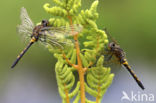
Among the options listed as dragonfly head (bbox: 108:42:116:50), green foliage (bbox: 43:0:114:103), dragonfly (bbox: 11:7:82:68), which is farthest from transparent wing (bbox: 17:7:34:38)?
dragonfly head (bbox: 108:42:116:50)

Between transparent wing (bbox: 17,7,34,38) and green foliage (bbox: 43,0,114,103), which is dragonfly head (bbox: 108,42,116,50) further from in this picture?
transparent wing (bbox: 17,7,34,38)

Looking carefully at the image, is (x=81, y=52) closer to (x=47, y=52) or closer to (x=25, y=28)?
(x=25, y=28)

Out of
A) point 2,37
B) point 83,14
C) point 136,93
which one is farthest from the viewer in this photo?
point 2,37

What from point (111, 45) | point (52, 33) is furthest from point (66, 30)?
point (111, 45)

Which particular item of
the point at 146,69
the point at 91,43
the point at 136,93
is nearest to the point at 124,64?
the point at 91,43

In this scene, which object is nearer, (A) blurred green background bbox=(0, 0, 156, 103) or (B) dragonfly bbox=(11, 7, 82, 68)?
(B) dragonfly bbox=(11, 7, 82, 68)

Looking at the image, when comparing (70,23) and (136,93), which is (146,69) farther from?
(70,23)

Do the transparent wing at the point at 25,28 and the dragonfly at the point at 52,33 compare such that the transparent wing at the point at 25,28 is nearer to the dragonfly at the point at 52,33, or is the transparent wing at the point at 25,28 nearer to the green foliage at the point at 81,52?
the dragonfly at the point at 52,33

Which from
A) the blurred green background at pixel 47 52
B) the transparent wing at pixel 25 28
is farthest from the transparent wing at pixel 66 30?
the blurred green background at pixel 47 52
